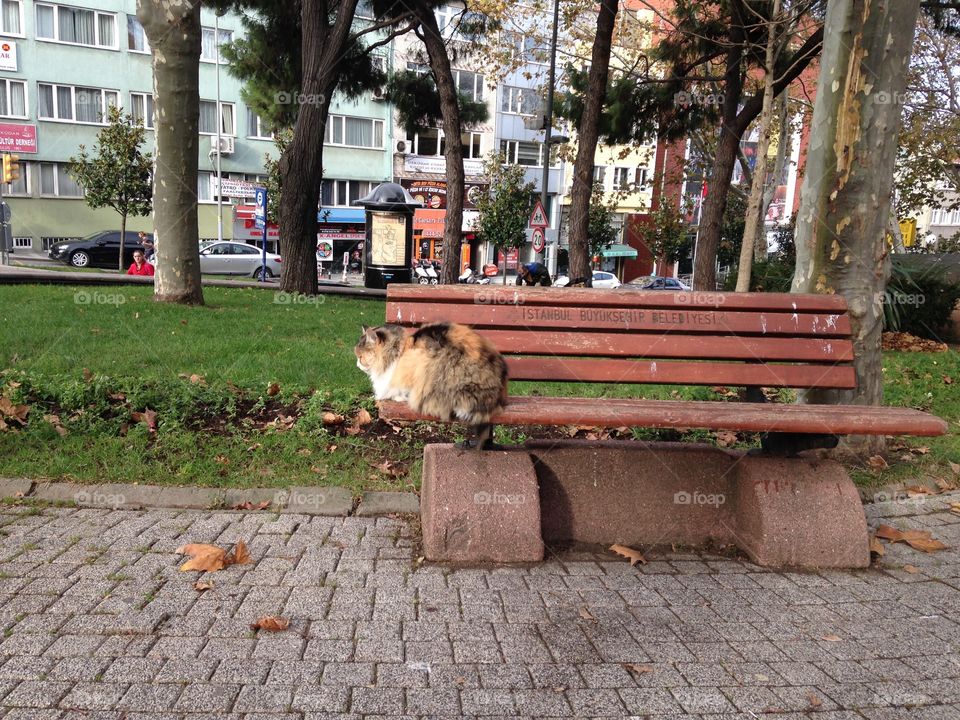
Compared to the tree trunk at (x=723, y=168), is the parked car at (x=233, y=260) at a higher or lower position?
lower

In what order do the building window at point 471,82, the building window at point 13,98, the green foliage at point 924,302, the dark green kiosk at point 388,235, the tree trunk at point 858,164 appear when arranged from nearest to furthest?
the tree trunk at point 858,164
the green foliage at point 924,302
the dark green kiosk at point 388,235
the building window at point 13,98
the building window at point 471,82

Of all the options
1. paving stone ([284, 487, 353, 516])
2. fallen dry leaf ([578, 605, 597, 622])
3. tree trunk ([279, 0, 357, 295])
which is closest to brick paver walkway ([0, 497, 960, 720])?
fallen dry leaf ([578, 605, 597, 622])

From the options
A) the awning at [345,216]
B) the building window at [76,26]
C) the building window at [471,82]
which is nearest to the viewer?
the building window at [76,26]

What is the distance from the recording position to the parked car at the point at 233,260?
1223 inches

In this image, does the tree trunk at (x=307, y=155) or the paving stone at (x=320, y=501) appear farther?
the tree trunk at (x=307, y=155)

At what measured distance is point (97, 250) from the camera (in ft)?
98.9

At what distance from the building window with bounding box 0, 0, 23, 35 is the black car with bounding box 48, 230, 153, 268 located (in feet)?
38.0

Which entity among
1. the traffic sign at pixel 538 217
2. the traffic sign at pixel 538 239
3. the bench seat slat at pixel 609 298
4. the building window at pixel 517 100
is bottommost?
the bench seat slat at pixel 609 298

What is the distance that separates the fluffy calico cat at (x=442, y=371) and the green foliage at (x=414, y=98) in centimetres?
1574

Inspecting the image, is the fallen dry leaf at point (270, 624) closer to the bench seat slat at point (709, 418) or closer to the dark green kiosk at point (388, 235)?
the bench seat slat at point (709, 418)

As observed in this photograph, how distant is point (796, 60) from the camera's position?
45.1ft

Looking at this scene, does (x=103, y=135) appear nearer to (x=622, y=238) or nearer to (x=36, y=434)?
(x=36, y=434)

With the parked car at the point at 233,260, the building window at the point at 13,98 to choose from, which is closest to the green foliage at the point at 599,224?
the parked car at the point at 233,260

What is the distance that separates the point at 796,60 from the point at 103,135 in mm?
24237
